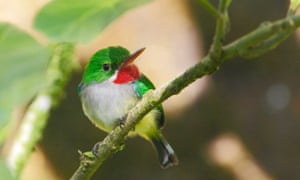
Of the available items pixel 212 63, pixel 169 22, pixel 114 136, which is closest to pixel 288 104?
pixel 169 22

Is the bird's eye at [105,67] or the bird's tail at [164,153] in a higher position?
the bird's eye at [105,67]

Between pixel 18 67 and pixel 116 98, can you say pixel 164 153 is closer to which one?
pixel 116 98

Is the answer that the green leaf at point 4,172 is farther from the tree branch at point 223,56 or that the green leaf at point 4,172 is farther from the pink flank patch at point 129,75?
the pink flank patch at point 129,75

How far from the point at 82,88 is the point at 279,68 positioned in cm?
147

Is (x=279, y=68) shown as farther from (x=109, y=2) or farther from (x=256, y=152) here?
(x=109, y=2)

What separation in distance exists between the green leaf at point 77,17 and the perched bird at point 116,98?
0.95m

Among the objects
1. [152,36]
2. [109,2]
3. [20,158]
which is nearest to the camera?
[109,2]

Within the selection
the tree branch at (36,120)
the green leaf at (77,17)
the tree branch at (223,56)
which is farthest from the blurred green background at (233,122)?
the green leaf at (77,17)

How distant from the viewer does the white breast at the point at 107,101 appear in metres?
1.39

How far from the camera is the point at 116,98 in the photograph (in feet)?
4.95

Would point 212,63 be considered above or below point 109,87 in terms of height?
above

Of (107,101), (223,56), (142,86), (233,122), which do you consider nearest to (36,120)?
(107,101)

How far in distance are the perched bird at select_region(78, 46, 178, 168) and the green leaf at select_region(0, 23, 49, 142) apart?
97 cm

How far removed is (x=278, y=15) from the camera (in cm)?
292
